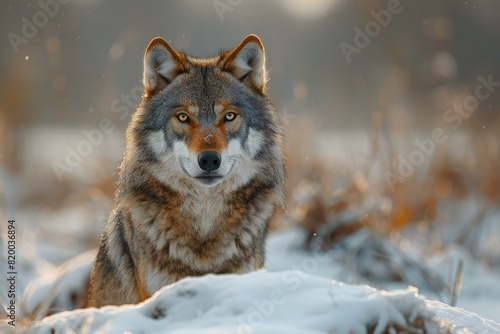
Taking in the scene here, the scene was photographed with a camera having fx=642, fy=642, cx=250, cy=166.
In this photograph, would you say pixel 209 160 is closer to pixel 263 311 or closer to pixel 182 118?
pixel 182 118

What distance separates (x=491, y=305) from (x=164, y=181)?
3093 millimetres

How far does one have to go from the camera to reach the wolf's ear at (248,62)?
4.52m

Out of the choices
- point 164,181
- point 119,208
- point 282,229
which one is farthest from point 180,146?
point 282,229

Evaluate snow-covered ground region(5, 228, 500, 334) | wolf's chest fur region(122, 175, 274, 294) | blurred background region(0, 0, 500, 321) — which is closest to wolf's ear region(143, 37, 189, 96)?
wolf's chest fur region(122, 175, 274, 294)

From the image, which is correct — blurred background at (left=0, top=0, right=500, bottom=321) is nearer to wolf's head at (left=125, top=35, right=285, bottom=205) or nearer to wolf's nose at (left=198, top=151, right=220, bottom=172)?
wolf's head at (left=125, top=35, right=285, bottom=205)

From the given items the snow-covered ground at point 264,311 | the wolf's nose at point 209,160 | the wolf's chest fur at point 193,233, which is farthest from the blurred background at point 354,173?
the snow-covered ground at point 264,311

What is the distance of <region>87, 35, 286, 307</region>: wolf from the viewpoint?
402 centimetres

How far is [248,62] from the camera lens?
463 cm

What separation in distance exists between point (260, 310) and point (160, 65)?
2.65 m

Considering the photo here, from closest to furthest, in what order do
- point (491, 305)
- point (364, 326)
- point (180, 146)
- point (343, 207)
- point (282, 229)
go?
point (364, 326)
point (180, 146)
point (491, 305)
point (343, 207)
point (282, 229)

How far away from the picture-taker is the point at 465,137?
8.56 meters

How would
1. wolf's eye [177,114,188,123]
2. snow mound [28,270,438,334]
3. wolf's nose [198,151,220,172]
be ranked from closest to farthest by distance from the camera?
snow mound [28,270,438,334] → wolf's nose [198,151,220,172] → wolf's eye [177,114,188,123]

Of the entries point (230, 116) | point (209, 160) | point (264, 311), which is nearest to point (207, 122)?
point (230, 116)

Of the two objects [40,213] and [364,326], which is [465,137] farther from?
[364,326]
